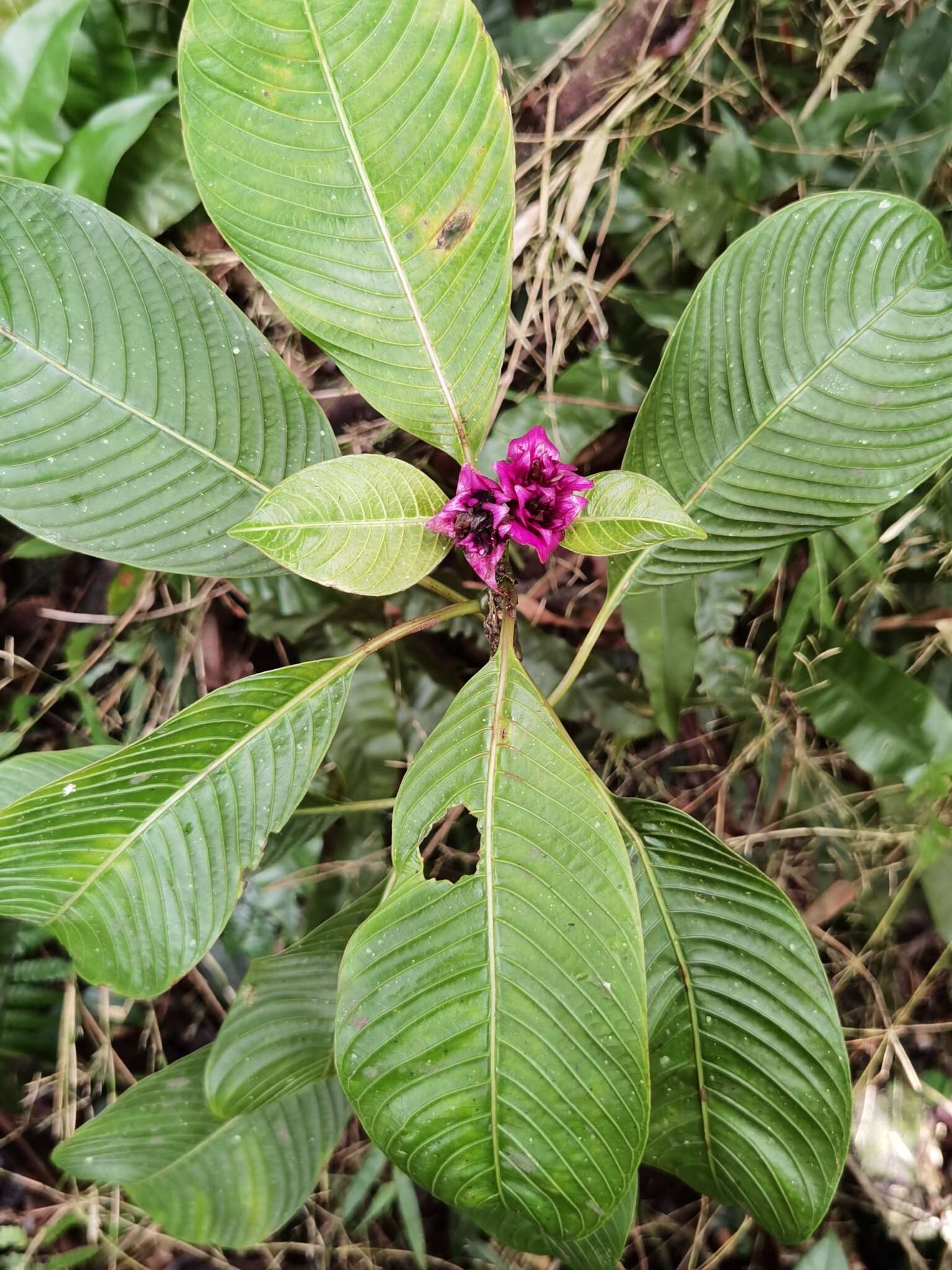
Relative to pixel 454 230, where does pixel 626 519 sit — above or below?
below

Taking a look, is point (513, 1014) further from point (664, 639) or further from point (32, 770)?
point (32, 770)

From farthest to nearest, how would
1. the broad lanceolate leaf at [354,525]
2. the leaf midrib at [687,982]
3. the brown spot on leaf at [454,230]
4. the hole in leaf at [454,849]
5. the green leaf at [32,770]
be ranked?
the hole in leaf at [454,849]
the green leaf at [32,770]
the leaf midrib at [687,982]
the brown spot on leaf at [454,230]
the broad lanceolate leaf at [354,525]

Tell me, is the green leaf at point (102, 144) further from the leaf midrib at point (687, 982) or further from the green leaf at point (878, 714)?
the green leaf at point (878, 714)

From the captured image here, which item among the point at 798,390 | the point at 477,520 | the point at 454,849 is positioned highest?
the point at 798,390

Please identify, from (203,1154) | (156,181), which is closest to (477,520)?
(156,181)

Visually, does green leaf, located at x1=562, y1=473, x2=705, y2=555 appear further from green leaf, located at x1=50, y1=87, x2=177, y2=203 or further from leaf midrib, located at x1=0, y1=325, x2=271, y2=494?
green leaf, located at x1=50, y1=87, x2=177, y2=203

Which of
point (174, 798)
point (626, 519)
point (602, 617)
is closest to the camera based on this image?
point (626, 519)

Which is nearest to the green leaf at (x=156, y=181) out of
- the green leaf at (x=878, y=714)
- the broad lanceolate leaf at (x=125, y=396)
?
the broad lanceolate leaf at (x=125, y=396)
